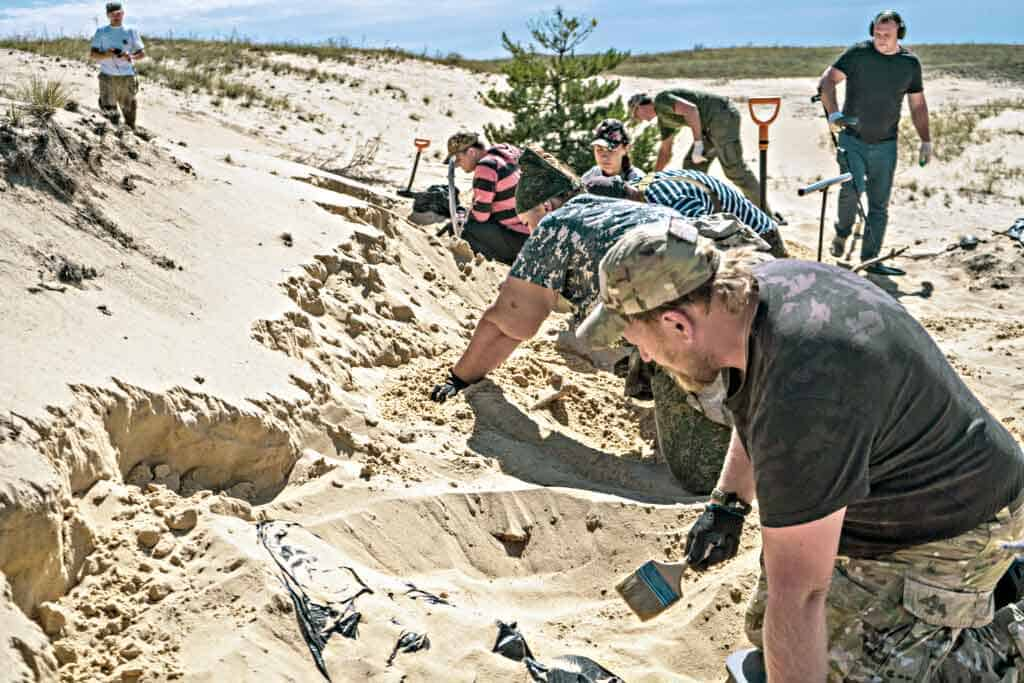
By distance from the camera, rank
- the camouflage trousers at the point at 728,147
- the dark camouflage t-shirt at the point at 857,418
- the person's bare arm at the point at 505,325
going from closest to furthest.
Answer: the dark camouflage t-shirt at the point at 857,418 → the person's bare arm at the point at 505,325 → the camouflage trousers at the point at 728,147

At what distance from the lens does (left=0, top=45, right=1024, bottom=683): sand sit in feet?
9.53

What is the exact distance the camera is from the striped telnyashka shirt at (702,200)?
16.0 feet

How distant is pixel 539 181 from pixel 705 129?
13.7 ft

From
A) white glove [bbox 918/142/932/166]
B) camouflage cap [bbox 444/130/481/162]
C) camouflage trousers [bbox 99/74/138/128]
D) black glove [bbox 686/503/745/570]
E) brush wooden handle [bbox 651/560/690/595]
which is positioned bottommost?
brush wooden handle [bbox 651/560/690/595]

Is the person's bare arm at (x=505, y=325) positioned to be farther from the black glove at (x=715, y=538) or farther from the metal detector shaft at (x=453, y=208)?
the metal detector shaft at (x=453, y=208)

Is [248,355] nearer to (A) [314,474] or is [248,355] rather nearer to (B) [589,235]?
(A) [314,474]

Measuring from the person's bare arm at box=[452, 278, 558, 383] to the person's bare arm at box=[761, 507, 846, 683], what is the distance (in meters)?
2.69

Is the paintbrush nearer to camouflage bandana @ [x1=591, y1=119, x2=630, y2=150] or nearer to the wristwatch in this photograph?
the wristwatch

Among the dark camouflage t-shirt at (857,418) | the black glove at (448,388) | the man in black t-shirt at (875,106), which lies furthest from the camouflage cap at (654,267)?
the man in black t-shirt at (875,106)

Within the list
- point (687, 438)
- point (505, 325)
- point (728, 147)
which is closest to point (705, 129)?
point (728, 147)

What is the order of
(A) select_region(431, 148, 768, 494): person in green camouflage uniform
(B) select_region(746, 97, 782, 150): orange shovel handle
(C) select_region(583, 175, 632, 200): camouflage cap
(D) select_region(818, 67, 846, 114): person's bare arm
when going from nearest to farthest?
(A) select_region(431, 148, 768, 494): person in green camouflage uniform
(C) select_region(583, 175, 632, 200): camouflage cap
(D) select_region(818, 67, 846, 114): person's bare arm
(B) select_region(746, 97, 782, 150): orange shovel handle

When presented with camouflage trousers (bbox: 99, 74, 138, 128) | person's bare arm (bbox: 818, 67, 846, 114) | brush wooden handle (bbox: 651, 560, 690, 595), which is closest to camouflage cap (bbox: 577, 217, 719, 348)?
brush wooden handle (bbox: 651, 560, 690, 595)

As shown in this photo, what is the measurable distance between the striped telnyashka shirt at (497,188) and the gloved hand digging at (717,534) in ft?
14.9

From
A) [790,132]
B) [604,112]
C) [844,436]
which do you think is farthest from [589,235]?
[790,132]
